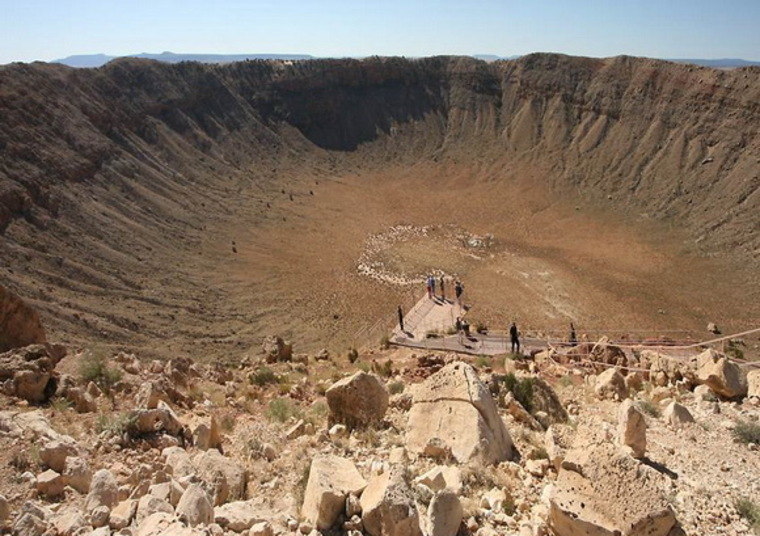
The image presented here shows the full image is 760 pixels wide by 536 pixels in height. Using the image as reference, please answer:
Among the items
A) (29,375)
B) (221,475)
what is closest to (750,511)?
(221,475)

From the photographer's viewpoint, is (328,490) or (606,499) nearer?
(328,490)

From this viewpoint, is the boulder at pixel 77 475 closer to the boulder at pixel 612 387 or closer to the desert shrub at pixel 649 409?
the desert shrub at pixel 649 409

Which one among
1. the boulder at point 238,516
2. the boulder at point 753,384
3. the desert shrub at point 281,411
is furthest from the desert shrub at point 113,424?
the boulder at point 753,384

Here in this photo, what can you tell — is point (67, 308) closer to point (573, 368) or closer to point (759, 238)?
point (573, 368)

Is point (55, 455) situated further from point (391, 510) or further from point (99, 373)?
point (99, 373)

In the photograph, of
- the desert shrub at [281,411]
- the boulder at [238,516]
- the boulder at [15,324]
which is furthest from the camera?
the boulder at [15,324]

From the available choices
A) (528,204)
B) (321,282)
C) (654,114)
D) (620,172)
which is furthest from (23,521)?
(654,114)

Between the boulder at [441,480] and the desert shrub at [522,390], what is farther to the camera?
the desert shrub at [522,390]
